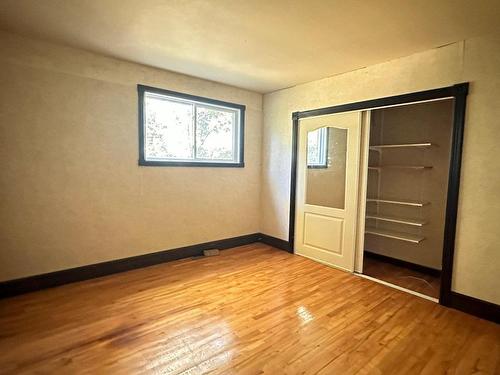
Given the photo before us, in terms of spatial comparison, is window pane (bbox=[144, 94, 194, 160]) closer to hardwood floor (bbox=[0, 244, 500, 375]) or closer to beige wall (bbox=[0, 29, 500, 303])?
beige wall (bbox=[0, 29, 500, 303])

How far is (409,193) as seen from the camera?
149 inches

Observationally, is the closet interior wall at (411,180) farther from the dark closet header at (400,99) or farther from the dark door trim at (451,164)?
the dark closet header at (400,99)

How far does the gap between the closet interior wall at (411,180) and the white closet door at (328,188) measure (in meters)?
0.64

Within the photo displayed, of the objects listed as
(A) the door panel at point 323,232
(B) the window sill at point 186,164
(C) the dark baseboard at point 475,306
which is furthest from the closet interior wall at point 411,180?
(B) the window sill at point 186,164

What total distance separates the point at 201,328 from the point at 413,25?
10.2 feet

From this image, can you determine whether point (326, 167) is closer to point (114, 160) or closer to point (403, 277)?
point (403, 277)

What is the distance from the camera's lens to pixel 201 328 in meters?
2.24

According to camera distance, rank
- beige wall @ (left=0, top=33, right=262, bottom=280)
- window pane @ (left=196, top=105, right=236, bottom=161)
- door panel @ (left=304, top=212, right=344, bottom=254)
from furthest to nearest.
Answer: window pane @ (left=196, top=105, right=236, bottom=161) → door panel @ (left=304, top=212, right=344, bottom=254) → beige wall @ (left=0, top=33, right=262, bottom=280)

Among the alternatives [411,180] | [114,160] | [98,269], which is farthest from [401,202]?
[98,269]

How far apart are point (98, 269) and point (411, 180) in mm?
4242

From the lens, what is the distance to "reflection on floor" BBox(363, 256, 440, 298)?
3125 mm

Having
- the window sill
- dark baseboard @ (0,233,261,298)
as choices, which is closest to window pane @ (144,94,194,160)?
the window sill

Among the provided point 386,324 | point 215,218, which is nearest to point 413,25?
point 386,324

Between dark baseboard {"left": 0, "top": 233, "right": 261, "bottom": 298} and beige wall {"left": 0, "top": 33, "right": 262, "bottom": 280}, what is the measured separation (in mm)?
71
